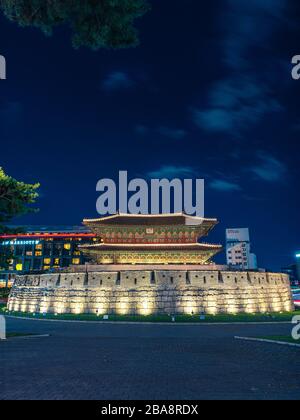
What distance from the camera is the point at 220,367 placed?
1002 centimetres

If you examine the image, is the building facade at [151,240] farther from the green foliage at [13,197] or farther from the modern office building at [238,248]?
the modern office building at [238,248]

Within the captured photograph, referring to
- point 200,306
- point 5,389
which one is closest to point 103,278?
point 200,306

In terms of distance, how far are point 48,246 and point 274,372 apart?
8788cm

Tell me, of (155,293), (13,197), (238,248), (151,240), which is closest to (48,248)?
(151,240)

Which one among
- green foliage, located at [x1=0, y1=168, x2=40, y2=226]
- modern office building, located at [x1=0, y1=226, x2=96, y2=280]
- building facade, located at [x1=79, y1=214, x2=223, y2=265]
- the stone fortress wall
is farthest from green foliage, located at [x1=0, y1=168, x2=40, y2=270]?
modern office building, located at [x1=0, y1=226, x2=96, y2=280]

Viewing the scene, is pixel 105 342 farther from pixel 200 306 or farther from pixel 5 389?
pixel 200 306

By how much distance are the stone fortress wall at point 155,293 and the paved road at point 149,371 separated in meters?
19.5

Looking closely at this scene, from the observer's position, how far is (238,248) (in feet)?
422

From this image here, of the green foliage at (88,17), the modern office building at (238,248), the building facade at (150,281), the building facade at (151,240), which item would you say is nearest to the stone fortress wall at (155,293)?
the building facade at (150,281)

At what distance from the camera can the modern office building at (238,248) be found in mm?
126812

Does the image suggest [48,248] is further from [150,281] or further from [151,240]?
[150,281]

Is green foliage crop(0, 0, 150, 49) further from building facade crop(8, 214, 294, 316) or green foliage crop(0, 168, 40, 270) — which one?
building facade crop(8, 214, 294, 316)

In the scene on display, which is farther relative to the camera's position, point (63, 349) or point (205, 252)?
point (205, 252)
